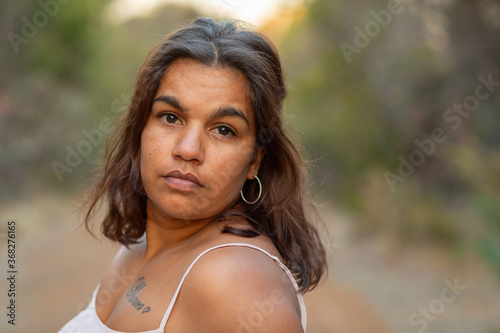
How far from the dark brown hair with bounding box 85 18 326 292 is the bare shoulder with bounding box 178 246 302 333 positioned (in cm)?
20

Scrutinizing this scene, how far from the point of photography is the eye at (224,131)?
1933 millimetres

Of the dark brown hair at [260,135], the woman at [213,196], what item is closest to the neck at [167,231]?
the woman at [213,196]

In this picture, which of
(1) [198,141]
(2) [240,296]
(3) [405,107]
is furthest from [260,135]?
(3) [405,107]

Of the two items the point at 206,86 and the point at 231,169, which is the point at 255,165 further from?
the point at 206,86

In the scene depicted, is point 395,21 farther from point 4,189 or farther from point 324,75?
point 4,189

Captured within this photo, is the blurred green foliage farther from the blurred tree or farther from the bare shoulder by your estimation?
the bare shoulder

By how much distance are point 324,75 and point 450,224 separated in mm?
5246

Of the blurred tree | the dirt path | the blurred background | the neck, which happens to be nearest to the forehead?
the neck

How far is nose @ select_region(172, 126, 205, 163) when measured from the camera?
1860 mm

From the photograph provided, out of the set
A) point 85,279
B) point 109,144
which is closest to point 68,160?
point 85,279

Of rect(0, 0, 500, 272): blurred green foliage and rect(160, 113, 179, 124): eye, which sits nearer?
rect(160, 113, 179, 124): eye

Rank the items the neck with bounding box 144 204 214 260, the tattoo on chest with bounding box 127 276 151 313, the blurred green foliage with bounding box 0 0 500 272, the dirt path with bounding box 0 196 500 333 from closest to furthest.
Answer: the tattoo on chest with bounding box 127 276 151 313, the neck with bounding box 144 204 214 260, the dirt path with bounding box 0 196 500 333, the blurred green foliage with bounding box 0 0 500 272

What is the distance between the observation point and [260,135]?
2.05 meters

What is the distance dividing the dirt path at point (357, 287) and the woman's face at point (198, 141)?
4389 millimetres
